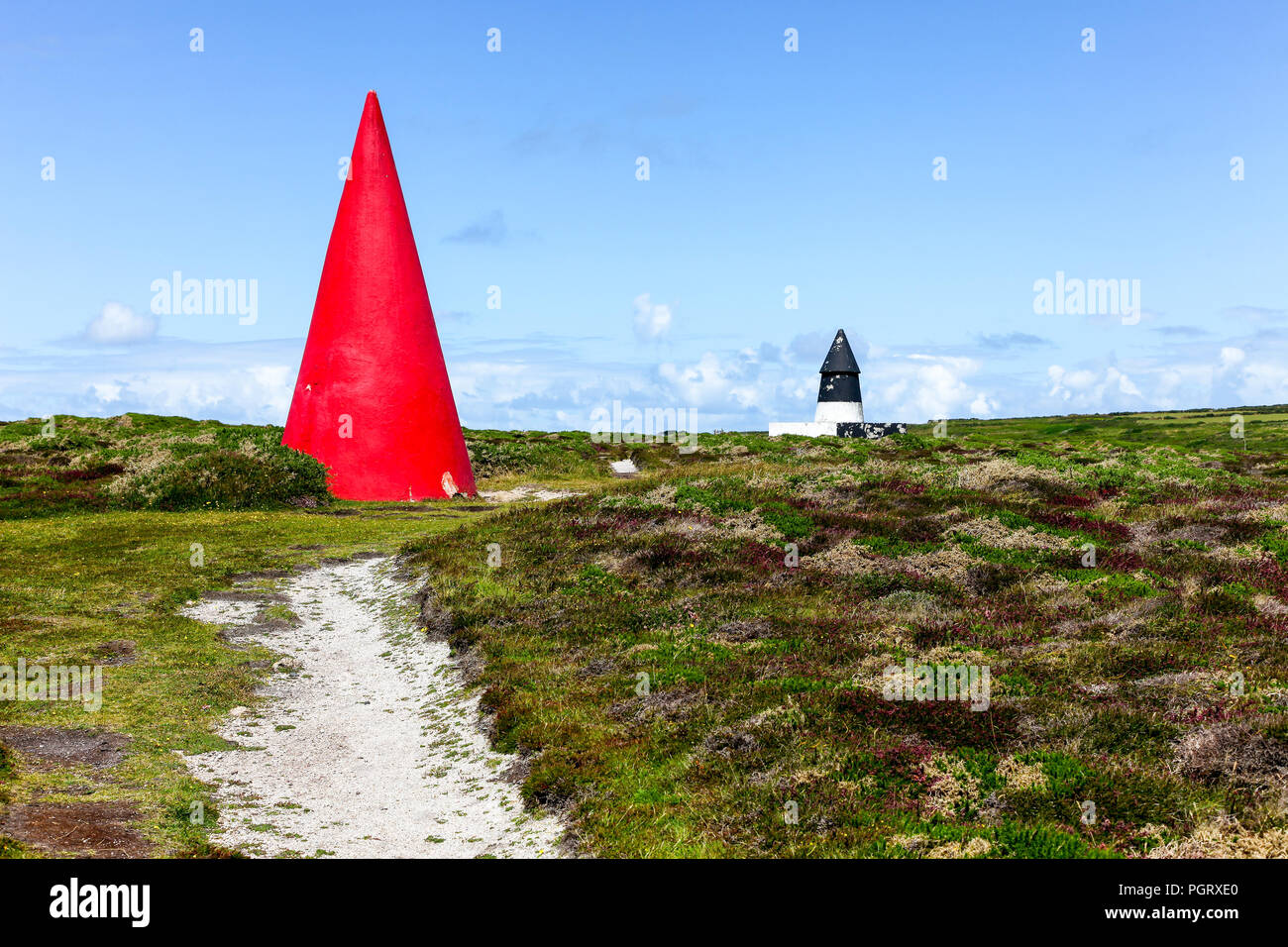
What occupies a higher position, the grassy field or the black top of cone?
the black top of cone

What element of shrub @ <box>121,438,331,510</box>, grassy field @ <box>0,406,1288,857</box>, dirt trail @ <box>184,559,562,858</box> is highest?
shrub @ <box>121,438,331,510</box>

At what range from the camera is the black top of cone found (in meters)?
53.3

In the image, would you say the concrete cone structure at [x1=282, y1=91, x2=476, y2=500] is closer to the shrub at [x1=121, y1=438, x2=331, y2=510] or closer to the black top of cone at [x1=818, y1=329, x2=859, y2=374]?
the shrub at [x1=121, y1=438, x2=331, y2=510]

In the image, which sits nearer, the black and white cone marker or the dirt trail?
the dirt trail

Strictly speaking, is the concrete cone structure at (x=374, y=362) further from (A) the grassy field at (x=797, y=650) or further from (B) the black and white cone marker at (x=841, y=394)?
(B) the black and white cone marker at (x=841, y=394)

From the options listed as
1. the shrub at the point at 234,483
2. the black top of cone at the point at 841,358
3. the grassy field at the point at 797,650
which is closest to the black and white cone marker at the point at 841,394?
the black top of cone at the point at 841,358

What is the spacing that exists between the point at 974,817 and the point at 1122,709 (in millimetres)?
2454

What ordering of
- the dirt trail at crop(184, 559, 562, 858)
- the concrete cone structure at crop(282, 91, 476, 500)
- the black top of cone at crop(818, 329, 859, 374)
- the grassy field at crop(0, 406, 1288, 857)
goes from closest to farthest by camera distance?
1. the grassy field at crop(0, 406, 1288, 857)
2. the dirt trail at crop(184, 559, 562, 858)
3. the concrete cone structure at crop(282, 91, 476, 500)
4. the black top of cone at crop(818, 329, 859, 374)

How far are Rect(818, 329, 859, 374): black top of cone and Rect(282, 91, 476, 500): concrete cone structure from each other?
28.9m

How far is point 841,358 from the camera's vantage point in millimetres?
53406

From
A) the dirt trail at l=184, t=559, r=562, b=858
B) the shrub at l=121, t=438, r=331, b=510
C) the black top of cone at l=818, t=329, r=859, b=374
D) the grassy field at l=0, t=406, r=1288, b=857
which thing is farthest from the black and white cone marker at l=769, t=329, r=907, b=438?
the dirt trail at l=184, t=559, r=562, b=858

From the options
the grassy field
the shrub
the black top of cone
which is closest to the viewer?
the grassy field
